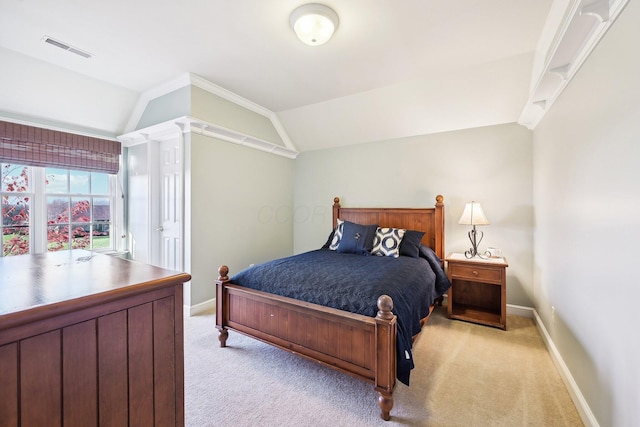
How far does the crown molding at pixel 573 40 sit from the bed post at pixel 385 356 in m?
1.92

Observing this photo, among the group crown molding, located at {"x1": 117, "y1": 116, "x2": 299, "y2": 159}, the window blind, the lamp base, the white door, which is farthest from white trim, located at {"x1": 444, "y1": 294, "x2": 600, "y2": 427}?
the window blind

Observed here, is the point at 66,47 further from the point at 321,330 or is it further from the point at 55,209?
the point at 321,330

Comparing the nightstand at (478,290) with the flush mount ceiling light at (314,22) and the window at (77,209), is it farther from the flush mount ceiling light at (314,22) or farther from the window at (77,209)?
the window at (77,209)

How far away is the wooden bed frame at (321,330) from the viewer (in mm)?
1610

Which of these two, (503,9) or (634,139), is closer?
(634,139)

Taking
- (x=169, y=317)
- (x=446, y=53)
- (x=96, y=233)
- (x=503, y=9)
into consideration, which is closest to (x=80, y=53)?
(x=96, y=233)

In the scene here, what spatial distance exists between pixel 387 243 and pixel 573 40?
2.24 meters

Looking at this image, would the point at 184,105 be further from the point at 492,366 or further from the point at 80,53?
the point at 492,366

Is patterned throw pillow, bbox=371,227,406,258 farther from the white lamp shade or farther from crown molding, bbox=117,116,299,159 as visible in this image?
crown molding, bbox=117,116,299,159

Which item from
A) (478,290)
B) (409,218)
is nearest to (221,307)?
(409,218)

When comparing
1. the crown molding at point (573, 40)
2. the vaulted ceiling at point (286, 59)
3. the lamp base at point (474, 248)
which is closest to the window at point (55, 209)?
the vaulted ceiling at point (286, 59)

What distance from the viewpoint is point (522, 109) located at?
2.91 m

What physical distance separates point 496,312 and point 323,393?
94.3 inches

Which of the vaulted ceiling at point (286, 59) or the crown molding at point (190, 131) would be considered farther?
the crown molding at point (190, 131)
